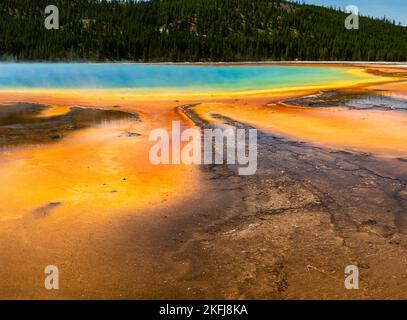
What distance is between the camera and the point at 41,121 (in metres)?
14.9

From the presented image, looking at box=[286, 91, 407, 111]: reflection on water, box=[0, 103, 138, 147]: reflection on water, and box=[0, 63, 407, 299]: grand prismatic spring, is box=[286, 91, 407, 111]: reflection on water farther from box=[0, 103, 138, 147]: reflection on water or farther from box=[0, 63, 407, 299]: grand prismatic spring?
box=[0, 103, 138, 147]: reflection on water

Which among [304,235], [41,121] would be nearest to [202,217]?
[304,235]

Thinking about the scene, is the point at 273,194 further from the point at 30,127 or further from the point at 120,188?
the point at 30,127

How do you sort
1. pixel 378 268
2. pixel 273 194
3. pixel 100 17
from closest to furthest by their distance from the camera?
pixel 378 268 → pixel 273 194 → pixel 100 17

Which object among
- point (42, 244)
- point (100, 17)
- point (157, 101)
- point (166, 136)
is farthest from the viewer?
point (100, 17)

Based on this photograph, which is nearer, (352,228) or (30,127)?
(352,228)

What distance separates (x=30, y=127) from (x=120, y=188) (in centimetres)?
724

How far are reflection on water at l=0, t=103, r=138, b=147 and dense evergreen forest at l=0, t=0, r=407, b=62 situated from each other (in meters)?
70.4

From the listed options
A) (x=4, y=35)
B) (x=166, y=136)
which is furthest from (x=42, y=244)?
(x=4, y=35)

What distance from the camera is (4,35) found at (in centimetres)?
9094

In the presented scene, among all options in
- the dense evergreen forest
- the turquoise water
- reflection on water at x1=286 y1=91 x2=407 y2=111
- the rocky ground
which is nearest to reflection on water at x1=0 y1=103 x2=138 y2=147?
the rocky ground

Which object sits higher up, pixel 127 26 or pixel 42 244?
pixel 127 26

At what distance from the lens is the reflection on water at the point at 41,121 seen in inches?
475

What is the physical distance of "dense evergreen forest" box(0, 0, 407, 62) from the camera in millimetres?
88625
